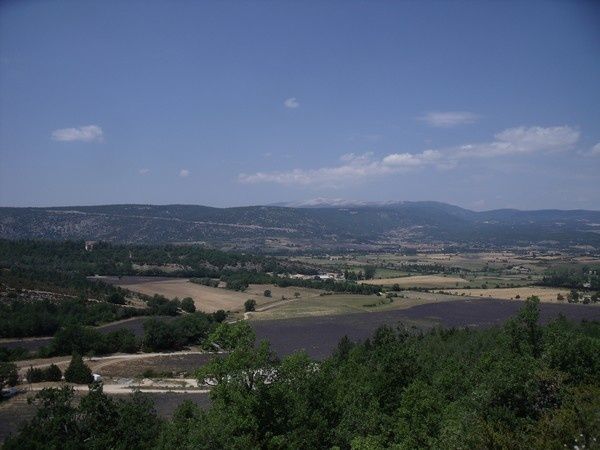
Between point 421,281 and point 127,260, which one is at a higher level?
point 127,260

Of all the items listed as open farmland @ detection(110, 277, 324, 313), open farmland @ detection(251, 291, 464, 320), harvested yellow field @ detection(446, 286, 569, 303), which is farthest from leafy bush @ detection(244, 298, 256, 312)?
harvested yellow field @ detection(446, 286, 569, 303)

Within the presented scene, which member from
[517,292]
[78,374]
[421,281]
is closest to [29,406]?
[78,374]

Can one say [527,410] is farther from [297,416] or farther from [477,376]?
[297,416]

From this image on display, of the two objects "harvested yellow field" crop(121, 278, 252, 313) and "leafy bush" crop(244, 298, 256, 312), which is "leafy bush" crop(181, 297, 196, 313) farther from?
"leafy bush" crop(244, 298, 256, 312)

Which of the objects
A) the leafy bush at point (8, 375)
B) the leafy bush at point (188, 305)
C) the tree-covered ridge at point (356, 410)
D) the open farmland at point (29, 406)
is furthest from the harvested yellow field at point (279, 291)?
the tree-covered ridge at point (356, 410)

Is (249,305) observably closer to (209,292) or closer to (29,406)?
(209,292)

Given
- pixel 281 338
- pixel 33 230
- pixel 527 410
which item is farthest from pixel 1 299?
pixel 33 230

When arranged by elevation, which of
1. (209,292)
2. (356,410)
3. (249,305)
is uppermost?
(356,410)
